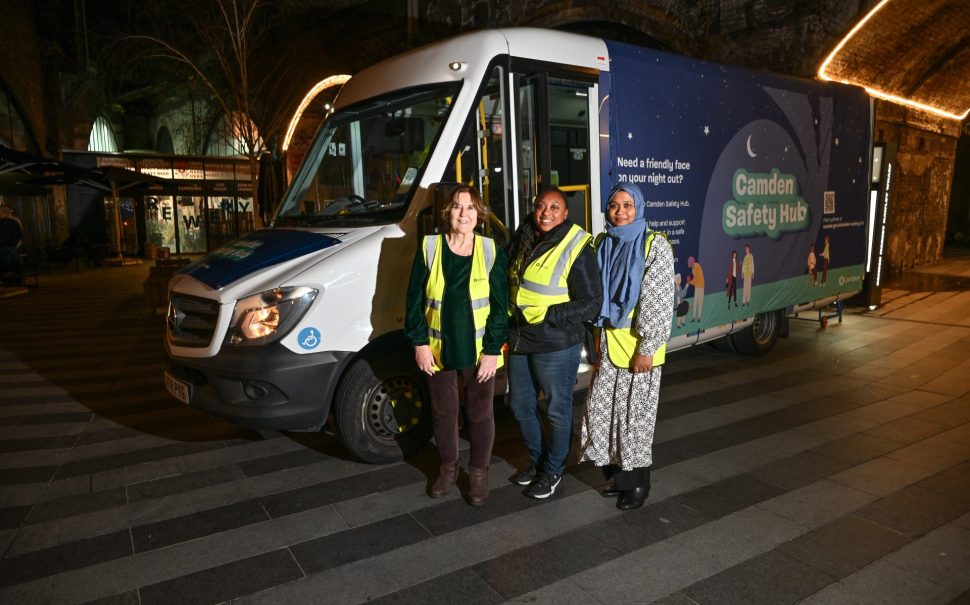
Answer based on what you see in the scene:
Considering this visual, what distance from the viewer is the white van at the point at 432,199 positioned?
4.24 m

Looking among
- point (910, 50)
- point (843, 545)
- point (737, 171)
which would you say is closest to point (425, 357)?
point (843, 545)

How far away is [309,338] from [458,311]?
103 centimetres

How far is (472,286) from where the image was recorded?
385 cm

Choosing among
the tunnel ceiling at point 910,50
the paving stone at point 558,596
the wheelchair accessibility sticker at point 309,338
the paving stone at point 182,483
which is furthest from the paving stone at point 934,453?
the tunnel ceiling at point 910,50

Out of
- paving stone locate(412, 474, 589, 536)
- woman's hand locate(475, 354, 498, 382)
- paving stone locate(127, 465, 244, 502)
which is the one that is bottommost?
paving stone locate(127, 465, 244, 502)

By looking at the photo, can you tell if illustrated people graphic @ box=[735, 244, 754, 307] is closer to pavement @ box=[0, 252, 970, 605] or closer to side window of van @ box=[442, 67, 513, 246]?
pavement @ box=[0, 252, 970, 605]

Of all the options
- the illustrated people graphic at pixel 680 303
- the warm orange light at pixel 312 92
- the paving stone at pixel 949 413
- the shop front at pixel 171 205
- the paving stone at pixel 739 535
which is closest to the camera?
the paving stone at pixel 739 535

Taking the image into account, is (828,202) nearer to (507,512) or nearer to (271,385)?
(507,512)

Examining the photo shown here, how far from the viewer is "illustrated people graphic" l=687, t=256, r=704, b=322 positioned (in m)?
6.23

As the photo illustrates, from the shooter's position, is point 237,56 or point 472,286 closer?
point 472,286

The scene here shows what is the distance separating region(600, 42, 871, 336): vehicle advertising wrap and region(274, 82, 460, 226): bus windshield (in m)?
1.50

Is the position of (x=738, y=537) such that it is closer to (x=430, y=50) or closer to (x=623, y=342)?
(x=623, y=342)

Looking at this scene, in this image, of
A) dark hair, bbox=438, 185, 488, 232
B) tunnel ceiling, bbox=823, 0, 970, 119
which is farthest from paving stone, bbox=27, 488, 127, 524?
tunnel ceiling, bbox=823, 0, 970, 119

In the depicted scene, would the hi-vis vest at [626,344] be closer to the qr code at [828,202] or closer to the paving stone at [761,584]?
the paving stone at [761,584]
